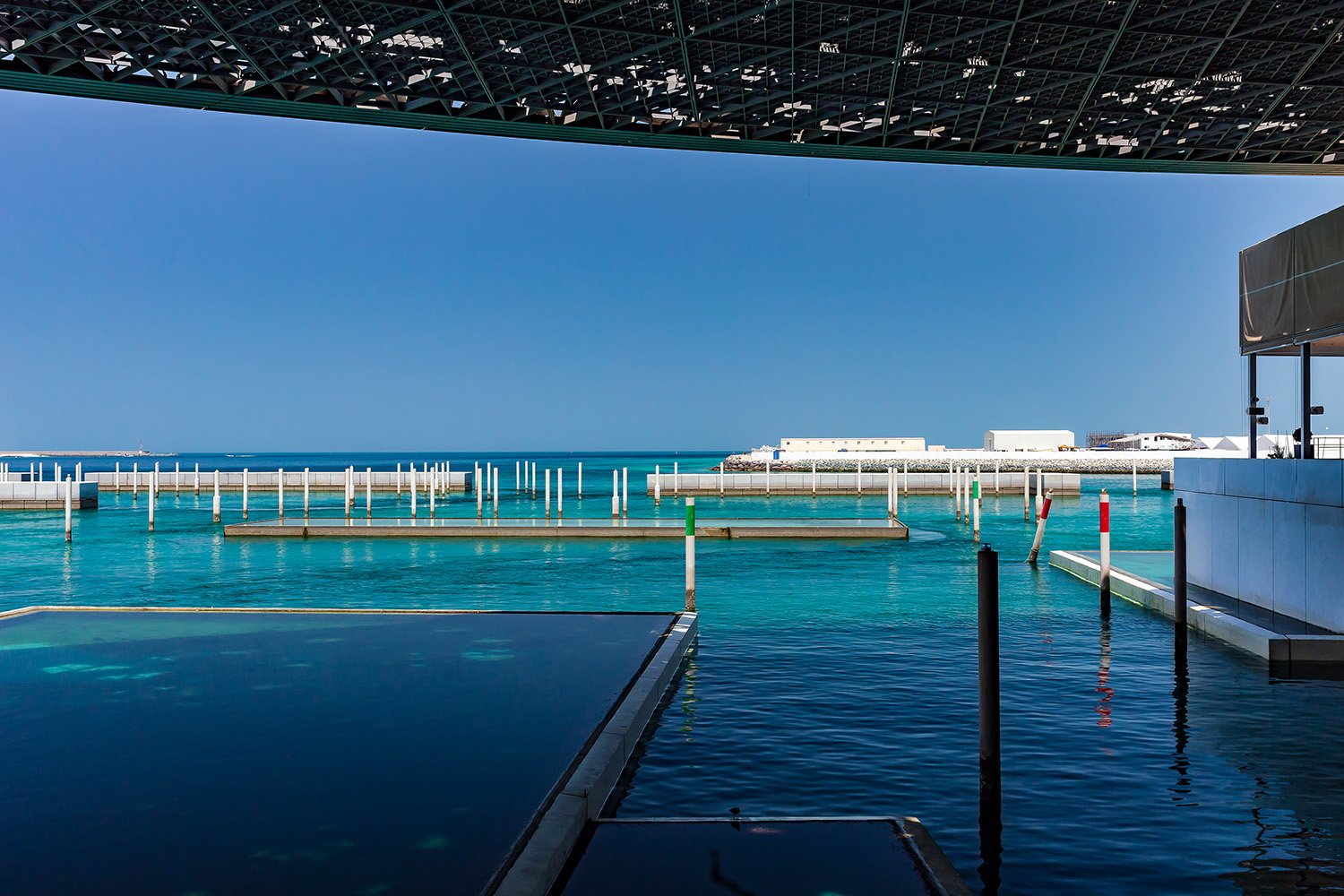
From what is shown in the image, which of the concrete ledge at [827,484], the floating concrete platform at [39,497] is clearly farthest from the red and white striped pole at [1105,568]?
the floating concrete platform at [39,497]

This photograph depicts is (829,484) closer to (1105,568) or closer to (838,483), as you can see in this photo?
(838,483)

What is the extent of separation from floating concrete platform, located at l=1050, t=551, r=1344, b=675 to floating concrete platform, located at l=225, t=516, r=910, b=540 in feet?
43.2

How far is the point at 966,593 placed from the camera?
64.5ft

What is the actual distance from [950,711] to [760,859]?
4744 mm

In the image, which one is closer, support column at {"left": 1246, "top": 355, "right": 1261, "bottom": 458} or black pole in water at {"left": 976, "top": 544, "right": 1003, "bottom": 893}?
black pole in water at {"left": 976, "top": 544, "right": 1003, "bottom": 893}

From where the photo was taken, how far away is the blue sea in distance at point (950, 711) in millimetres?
6352

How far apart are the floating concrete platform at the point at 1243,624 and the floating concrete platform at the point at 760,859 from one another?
7434 millimetres

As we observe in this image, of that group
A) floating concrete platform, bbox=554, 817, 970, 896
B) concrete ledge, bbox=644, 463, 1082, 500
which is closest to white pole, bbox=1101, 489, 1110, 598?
floating concrete platform, bbox=554, 817, 970, 896

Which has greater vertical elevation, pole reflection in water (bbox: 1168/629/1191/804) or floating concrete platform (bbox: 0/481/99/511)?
floating concrete platform (bbox: 0/481/99/511)

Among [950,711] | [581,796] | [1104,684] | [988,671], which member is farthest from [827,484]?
[581,796]

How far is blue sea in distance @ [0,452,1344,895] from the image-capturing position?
6.35 metres

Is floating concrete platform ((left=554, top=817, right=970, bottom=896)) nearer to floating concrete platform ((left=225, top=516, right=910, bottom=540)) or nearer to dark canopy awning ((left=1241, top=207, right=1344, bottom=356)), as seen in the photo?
dark canopy awning ((left=1241, top=207, right=1344, bottom=356))

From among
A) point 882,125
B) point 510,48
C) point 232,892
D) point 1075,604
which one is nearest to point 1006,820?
point 232,892

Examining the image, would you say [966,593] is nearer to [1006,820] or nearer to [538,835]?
[1006,820]
